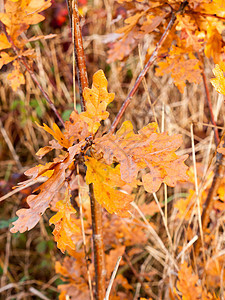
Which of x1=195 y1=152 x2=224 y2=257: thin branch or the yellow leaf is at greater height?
the yellow leaf

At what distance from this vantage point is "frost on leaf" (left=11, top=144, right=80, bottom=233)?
0.43 m

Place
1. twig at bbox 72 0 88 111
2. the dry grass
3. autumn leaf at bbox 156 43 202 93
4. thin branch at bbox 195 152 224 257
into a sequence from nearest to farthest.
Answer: twig at bbox 72 0 88 111
autumn leaf at bbox 156 43 202 93
thin branch at bbox 195 152 224 257
the dry grass

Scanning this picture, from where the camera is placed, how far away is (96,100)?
1.61ft

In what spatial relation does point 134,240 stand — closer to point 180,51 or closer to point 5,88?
point 180,51

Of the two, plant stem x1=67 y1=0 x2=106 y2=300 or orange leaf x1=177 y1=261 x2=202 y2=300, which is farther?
orange leaf x1=177 y1=261 x2=202 y2=300

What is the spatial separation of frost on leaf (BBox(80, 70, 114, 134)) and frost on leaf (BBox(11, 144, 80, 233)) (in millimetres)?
73

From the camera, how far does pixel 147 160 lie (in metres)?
0.46

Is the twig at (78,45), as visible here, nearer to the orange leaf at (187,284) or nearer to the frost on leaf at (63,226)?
the frost on leaf at (63,226)

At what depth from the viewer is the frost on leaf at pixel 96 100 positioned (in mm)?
479

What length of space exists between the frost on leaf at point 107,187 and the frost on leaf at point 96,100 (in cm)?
7

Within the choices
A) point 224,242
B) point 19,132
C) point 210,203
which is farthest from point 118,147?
point 19,132

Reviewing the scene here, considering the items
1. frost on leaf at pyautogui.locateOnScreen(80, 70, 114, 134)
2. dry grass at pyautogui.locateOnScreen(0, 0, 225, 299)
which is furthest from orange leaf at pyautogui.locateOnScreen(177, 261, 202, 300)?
dry grass at pyautogui.locateOnScreen(0, 0, 225, 299)

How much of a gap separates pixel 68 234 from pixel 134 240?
1.91 ft

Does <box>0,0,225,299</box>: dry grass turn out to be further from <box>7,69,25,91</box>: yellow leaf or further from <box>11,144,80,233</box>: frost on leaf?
<box>11,144,80,233</box>: frost on leaf
